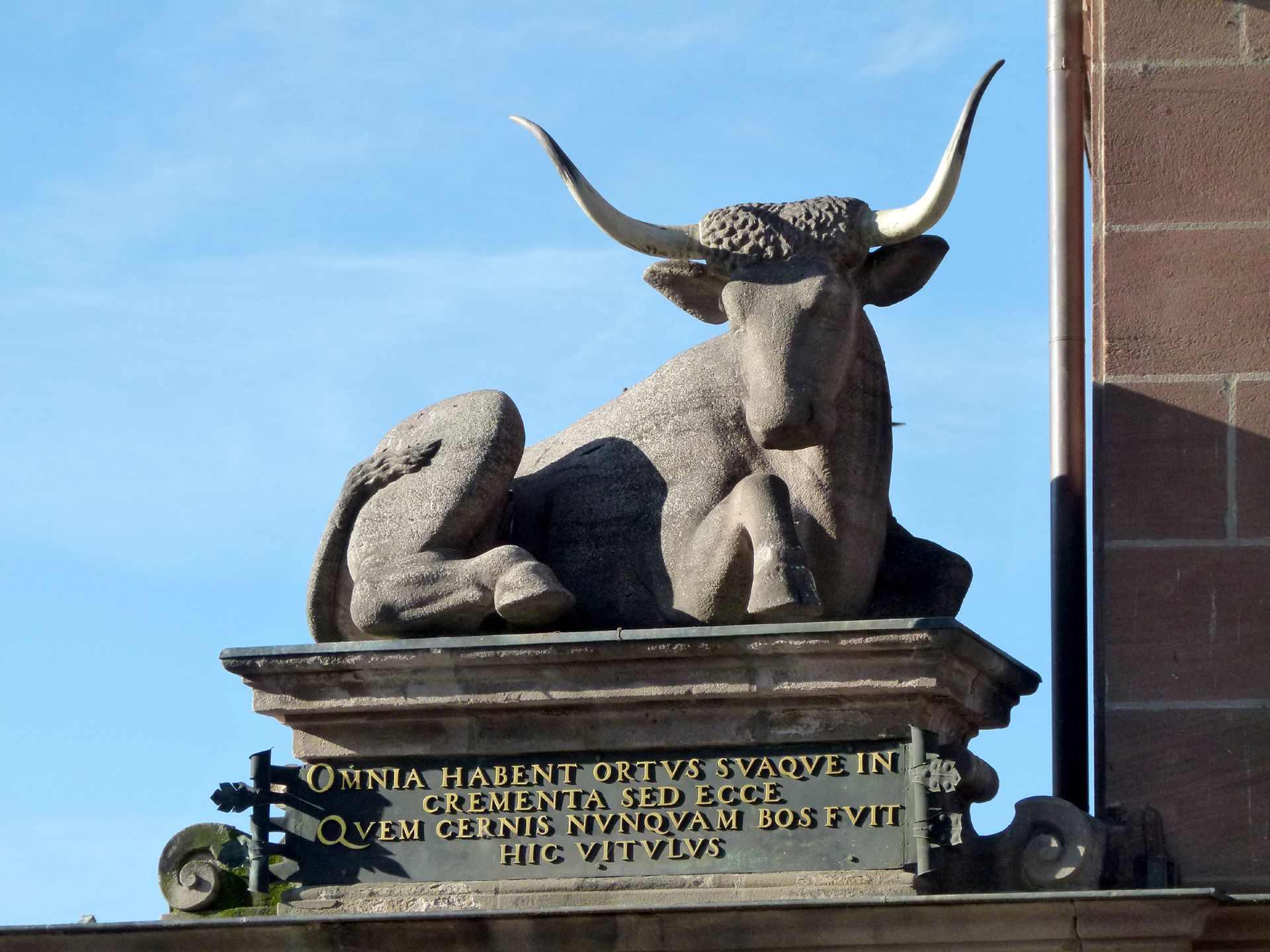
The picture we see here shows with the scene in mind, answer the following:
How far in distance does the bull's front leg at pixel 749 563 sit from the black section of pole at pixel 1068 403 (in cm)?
136

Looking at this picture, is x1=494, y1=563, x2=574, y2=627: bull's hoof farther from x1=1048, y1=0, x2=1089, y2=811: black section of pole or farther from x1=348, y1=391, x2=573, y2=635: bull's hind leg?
x1=1048, y1=0, x2=1089, y2=811: black section of pole

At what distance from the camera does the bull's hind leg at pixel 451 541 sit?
10.0 m

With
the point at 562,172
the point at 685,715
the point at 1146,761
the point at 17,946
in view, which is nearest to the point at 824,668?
the point at 685,715

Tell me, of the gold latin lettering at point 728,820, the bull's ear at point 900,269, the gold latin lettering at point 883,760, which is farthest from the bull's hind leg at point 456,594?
the bull's ear at point 900,269

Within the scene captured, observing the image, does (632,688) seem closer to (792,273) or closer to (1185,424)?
(792,273)

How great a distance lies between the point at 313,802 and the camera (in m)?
10.0

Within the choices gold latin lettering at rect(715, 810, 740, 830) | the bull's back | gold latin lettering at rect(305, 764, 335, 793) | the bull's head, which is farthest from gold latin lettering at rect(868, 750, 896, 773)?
gold latin lettering at rect(305, 764, 335, 793)

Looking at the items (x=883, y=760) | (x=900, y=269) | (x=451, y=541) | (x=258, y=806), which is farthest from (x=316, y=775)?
(x=900, y=269)

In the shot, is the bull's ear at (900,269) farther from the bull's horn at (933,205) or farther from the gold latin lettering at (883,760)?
the gold latin lettering at (883,760)

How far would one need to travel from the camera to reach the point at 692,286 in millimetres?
10617

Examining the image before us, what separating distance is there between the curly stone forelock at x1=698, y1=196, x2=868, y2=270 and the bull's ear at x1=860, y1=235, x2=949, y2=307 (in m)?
0.11

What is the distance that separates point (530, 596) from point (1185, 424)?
2580 mm

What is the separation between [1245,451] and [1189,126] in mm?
1318

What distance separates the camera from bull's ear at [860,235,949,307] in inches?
415
